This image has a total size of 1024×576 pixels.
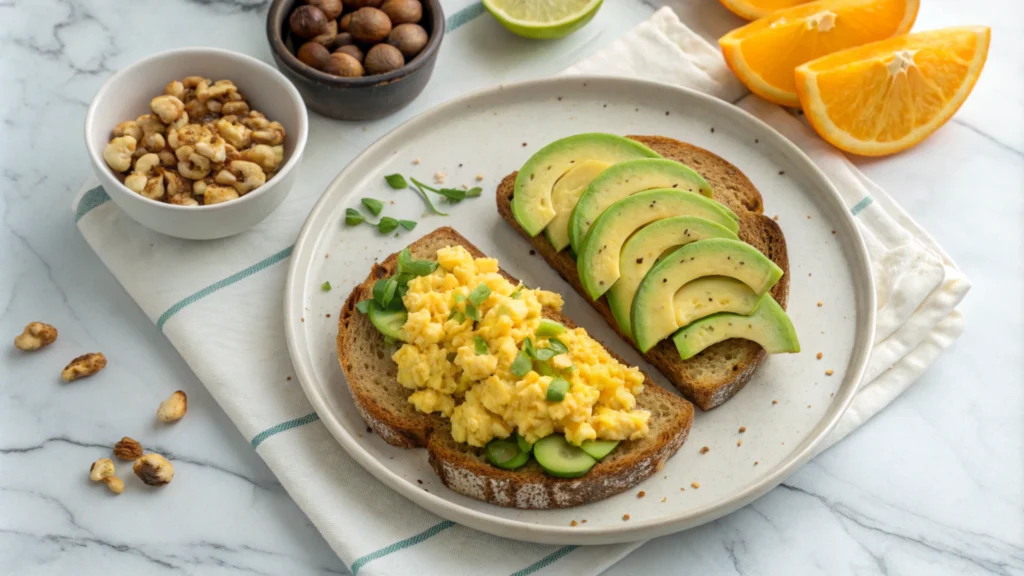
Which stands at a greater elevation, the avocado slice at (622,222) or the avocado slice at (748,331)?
the avocado slice at (622,222)

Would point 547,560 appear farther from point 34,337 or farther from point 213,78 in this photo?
point 213,78

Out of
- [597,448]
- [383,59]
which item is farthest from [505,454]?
[383,59]

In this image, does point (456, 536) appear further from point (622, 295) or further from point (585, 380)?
point (622, 295)

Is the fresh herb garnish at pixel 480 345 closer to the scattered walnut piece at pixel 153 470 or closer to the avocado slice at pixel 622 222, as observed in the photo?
the avocado slice at pixel 622 222

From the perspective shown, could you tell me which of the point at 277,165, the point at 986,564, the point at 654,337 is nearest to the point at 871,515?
the point at 986,564

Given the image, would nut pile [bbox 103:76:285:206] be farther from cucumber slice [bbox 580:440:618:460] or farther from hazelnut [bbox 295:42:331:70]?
cucumber slice [bbox 580:440:618:460]

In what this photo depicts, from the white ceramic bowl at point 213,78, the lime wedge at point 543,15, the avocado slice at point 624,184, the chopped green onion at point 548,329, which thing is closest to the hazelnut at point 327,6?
the white ceramic bowl at point 213,78
